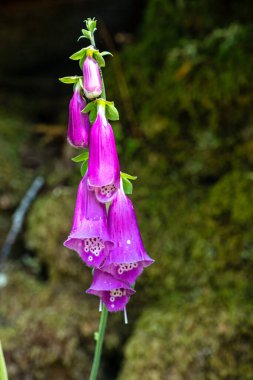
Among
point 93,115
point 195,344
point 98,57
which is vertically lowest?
point 195,344

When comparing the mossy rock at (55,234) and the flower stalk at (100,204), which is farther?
the mossy rock at (55,234)

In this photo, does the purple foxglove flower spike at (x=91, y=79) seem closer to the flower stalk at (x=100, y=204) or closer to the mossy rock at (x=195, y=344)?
the flower stalk at (x=100, y=204)

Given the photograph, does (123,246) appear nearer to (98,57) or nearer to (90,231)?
(90,231)

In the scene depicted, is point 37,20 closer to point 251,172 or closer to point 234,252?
point 251,172

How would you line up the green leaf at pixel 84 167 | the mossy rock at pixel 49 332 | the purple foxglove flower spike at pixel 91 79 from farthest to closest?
the mossy rock at pixel 49 332, the green leaf at pixel 84 167, the purple foxglove flower spike at pixel 91 79

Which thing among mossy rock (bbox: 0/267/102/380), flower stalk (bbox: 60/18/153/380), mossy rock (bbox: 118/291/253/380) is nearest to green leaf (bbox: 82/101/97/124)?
flower stalk (bbox: 60/18/153/380)

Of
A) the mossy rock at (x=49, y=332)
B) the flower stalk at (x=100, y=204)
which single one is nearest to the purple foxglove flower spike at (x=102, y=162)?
the flower stalk at (x=100, y=204)

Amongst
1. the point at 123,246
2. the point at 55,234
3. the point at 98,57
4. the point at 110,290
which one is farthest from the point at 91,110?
the point at 55,234
